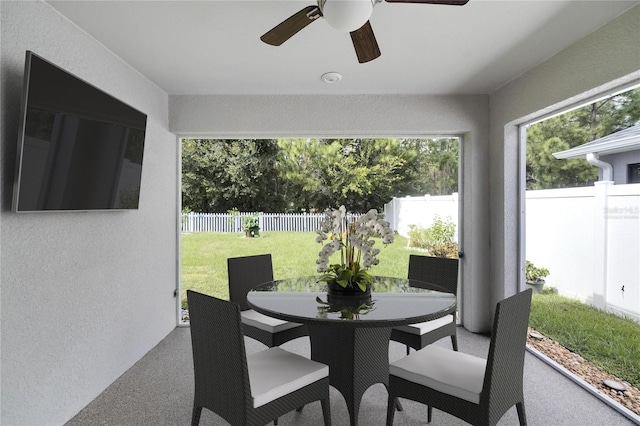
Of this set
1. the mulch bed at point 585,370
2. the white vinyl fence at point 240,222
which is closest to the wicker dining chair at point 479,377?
the mulch bed at point 585,370

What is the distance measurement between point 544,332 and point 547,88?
6.98 ft

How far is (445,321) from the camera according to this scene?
9.30 ft

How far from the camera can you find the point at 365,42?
6.52 ft

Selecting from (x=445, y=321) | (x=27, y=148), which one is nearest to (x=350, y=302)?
(x=445, y=321)

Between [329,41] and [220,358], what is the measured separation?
84.9 inches

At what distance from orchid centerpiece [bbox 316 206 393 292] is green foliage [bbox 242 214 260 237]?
2024 mm

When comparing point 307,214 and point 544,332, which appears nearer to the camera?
point 544,332

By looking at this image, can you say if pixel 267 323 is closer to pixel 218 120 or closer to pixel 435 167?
pixel 218 120

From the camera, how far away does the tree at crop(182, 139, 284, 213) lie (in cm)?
423

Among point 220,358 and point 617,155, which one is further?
point 617,155

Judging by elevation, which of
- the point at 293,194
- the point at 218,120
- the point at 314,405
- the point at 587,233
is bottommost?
the point at 314,405

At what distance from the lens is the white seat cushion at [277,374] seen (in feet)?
5.65

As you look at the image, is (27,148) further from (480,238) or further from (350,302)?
(480,238)

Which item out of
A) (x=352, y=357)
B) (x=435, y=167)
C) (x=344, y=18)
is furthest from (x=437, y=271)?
(x=344, y=18)
